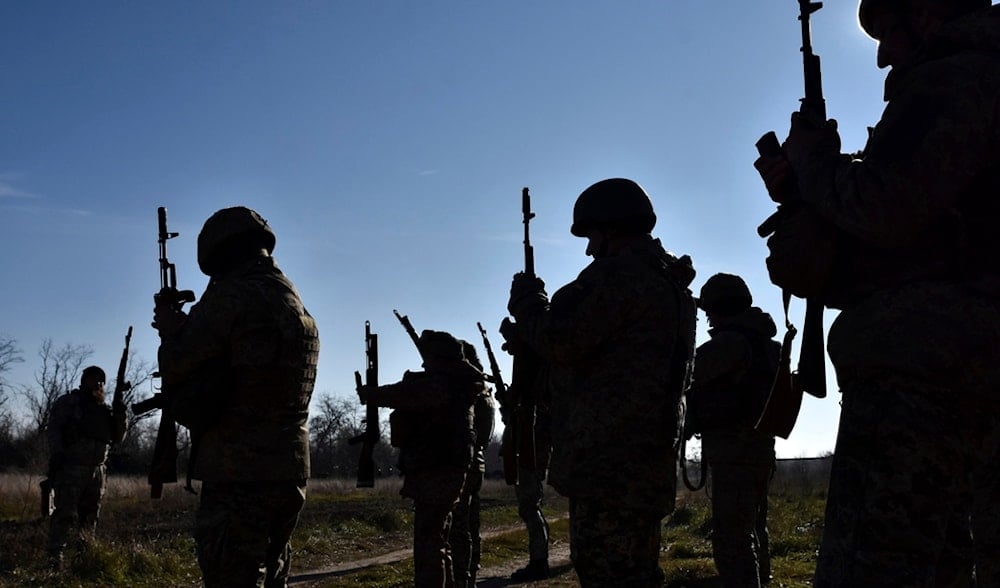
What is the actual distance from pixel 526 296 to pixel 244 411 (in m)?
1.93

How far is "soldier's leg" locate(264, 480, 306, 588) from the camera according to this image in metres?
6.05

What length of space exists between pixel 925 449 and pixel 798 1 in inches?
88.8

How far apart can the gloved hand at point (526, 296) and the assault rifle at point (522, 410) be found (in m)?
0.44

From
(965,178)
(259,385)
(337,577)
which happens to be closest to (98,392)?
(337,577)

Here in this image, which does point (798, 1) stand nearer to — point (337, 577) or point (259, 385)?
point (259, 385)

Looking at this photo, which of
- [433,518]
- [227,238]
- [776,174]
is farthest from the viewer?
[433,518]

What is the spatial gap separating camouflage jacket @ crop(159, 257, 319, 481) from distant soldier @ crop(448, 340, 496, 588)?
3.62m

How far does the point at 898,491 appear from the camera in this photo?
10.1 ft

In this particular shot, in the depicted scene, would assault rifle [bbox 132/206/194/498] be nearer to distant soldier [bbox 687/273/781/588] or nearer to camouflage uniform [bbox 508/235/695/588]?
camouflage uniform [bbox 508/235/695/588]

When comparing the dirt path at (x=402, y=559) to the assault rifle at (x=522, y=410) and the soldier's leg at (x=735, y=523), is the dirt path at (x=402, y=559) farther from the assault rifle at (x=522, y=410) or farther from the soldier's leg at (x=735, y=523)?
the assault rifle at (x=522, y=410)

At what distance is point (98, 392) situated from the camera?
1438 cm

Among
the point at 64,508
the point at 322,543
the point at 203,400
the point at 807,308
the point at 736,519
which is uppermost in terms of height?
the point at 807,308

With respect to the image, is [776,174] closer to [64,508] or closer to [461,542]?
[461,542]

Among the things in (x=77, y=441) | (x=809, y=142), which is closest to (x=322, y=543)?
(x=77, y=441)
